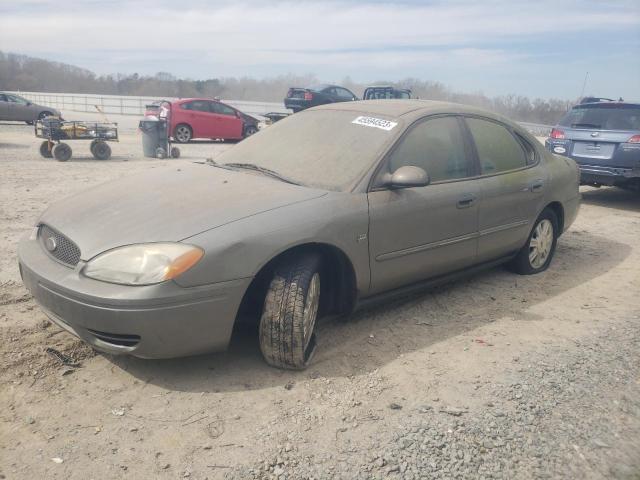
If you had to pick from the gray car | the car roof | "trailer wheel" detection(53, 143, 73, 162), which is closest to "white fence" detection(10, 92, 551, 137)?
"trailer wheel" detection(53, 143, 73, 162)

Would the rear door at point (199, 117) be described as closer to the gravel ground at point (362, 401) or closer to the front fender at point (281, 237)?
the gravel ground at point (362, 401)

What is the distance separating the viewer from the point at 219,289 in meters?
2.75

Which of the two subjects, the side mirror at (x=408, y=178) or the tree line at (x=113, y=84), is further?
the tree line at (x=113, y=84)

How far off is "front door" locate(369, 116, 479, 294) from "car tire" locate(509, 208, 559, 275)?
3.29 ft

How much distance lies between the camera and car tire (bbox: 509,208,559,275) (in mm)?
4922

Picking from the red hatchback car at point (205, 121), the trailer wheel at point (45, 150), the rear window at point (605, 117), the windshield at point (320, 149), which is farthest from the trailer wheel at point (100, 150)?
the rear window at point (605, 117)

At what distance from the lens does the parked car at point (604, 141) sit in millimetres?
8336

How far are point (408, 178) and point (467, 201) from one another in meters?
0.82

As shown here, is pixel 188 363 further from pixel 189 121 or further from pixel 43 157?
pixel 189 121

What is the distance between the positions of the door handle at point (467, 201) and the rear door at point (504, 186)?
0.35ft

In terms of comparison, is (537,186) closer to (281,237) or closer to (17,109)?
(281,237)

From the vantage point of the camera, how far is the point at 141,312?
259cm

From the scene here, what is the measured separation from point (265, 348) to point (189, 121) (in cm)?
1528

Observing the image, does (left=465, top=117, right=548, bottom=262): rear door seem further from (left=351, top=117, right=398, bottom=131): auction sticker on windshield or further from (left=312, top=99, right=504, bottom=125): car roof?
(left=351, top=117, right=398, bottom=131): auction sticker on windshield
